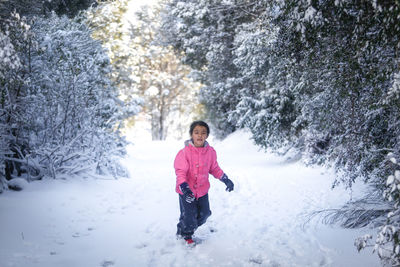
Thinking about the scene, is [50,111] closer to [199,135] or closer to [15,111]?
[15,111]

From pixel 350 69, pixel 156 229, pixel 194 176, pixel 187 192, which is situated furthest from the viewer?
pixel 156 229

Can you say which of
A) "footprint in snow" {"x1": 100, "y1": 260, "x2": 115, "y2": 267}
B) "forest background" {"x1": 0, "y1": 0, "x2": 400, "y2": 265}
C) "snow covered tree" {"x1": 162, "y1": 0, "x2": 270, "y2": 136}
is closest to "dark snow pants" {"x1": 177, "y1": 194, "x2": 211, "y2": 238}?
"footprint in snow" {"x1": 100, "y1": 260, "x2": 115, "y2": 267}

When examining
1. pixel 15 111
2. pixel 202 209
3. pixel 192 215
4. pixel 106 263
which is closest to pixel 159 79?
pixel 15 111

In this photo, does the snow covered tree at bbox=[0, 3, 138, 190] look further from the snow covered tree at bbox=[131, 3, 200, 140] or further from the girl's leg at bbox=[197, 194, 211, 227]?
the snow covered tree at bbox=[131, 3, 200, 140]

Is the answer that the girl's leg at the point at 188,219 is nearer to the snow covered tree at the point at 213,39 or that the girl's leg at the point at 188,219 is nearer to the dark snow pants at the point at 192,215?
the dark snow pants at the point at 192,215

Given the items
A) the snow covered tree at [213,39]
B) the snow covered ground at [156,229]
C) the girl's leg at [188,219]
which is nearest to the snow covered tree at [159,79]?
the snow covered tree at [213,39]

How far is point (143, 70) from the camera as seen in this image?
2695cm

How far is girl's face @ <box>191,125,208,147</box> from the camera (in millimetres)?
4039

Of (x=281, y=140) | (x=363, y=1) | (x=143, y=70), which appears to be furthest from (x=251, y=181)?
(x=143, y=70)

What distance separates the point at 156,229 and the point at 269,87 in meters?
7.00

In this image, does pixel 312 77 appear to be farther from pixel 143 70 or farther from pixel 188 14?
pixel 143 70

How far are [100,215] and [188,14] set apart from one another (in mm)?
9297

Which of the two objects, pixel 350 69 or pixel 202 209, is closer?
pixel 350 69

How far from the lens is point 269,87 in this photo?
10258 mm
